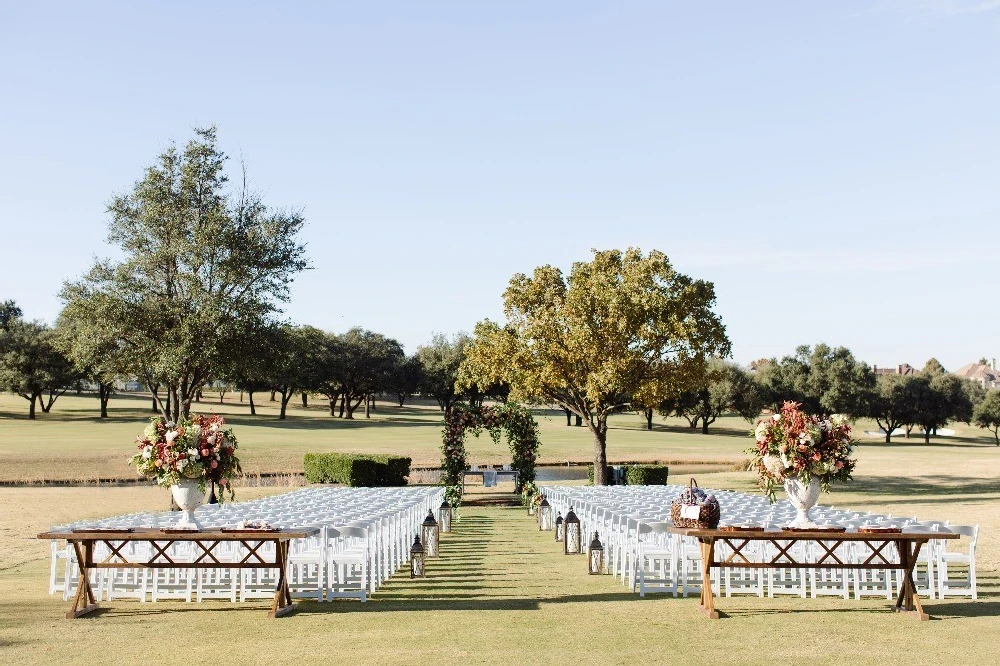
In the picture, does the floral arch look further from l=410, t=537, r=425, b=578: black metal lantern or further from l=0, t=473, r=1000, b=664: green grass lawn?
l=0, t=473, r=1000, b=664: green grass lawn

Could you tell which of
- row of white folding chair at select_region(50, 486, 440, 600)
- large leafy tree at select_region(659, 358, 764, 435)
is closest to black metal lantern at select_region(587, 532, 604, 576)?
row of white folding chair at select_region(50, 486, 440, 600)

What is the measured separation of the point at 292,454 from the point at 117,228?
23.1 metres

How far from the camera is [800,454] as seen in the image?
1078 centimetres

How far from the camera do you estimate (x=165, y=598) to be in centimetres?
1193

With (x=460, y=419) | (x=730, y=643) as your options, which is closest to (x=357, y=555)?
(x=730, y=643)

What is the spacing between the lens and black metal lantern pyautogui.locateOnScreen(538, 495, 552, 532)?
23.1 metres

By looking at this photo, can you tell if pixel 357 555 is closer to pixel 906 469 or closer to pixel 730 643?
pixel 730 643

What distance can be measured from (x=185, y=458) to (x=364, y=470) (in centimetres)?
2361

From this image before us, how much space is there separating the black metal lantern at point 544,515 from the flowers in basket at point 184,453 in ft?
40.9

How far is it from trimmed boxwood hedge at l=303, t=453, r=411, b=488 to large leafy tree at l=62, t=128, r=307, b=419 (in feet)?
21.2

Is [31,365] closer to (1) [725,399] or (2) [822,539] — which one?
(1) [725,399]

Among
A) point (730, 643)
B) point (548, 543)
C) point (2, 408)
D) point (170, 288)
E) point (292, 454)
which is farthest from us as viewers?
point (2, 408)

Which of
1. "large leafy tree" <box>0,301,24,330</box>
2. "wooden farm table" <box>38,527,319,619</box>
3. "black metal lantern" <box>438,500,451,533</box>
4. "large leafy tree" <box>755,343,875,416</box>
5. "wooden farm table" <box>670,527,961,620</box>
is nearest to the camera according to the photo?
"wooden farm table" <box>670,527,961,620</box>

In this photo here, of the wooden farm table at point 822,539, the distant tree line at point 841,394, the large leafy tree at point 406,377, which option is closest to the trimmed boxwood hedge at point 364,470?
the wooden farm table at point 822,539
